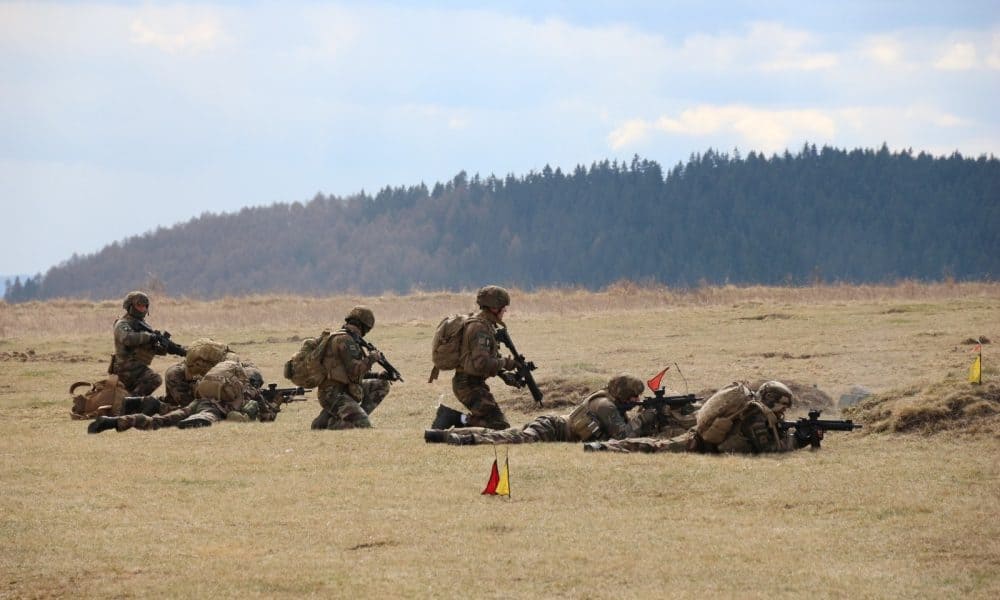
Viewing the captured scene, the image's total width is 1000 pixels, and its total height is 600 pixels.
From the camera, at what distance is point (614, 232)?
136 m

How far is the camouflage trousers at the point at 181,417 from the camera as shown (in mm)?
18656

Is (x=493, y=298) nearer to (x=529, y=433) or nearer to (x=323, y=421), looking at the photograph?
(x=529, y=433)

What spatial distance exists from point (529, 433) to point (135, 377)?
7.55 meters

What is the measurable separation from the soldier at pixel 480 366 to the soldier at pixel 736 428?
2.32 m

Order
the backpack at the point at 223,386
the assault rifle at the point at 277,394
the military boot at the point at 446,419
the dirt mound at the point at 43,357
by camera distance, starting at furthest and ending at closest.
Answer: the dirt mound at the point at 43,357
the assault rifle at the point at 277,394
the backpack at the point at 223,386
the military boot at the point at 446,419

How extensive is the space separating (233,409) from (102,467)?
4.62 meters

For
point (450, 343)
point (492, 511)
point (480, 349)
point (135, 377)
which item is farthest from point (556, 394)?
point (492, 511)

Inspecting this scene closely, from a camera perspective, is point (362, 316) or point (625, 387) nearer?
point (625, 387)

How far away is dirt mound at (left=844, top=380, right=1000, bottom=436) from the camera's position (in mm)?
15984

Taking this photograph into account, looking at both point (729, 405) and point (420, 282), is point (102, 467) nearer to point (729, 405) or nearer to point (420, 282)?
point (729, 405)

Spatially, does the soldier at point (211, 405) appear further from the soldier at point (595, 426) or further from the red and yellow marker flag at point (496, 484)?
the red and yellow marker flag at point (496, 484)

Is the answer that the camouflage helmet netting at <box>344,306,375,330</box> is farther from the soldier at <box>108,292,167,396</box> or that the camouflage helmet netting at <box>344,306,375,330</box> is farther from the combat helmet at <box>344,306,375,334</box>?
the soldier at <box>108,292,167,396</box>

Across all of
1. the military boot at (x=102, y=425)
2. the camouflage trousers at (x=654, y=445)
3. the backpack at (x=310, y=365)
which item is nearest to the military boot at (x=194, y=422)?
the military boot at (x=102, y=425)

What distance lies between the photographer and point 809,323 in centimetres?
3222
